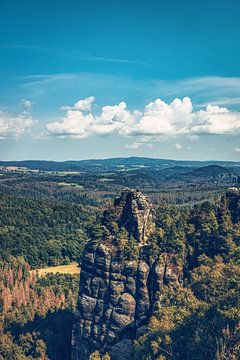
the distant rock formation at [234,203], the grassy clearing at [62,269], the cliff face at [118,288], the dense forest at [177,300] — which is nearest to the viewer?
the dense forest at [177,300]

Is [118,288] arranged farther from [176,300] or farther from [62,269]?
[62,269]

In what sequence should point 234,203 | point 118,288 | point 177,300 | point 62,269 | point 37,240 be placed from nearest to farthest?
point 177,300 < point 118,288 < point 234,203 < point 62,269 < point 37,240

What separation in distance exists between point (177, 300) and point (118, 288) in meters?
14.2

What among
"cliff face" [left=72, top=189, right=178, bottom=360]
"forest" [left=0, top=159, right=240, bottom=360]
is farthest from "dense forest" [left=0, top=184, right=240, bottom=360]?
"cliff face" [left=72, top=189, right=178, bottom=360]

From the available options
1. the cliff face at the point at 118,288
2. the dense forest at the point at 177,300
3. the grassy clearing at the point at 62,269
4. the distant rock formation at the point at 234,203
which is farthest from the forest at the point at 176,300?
the grassy clearing at the point at 62,269

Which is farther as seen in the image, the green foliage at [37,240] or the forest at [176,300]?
the green foliage at [37,240]

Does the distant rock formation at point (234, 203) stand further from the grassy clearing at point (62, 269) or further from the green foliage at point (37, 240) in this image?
the green foliage at point (37, 240)

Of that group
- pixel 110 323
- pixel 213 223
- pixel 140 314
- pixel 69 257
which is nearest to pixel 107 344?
pixel 110 323

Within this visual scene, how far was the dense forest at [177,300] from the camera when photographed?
179ft

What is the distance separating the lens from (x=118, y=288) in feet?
246

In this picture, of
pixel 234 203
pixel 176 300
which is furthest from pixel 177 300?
pixel 234 203

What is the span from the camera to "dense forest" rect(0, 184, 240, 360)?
54531mm

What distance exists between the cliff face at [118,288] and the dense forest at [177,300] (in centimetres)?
188

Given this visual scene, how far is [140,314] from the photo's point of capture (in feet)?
240
